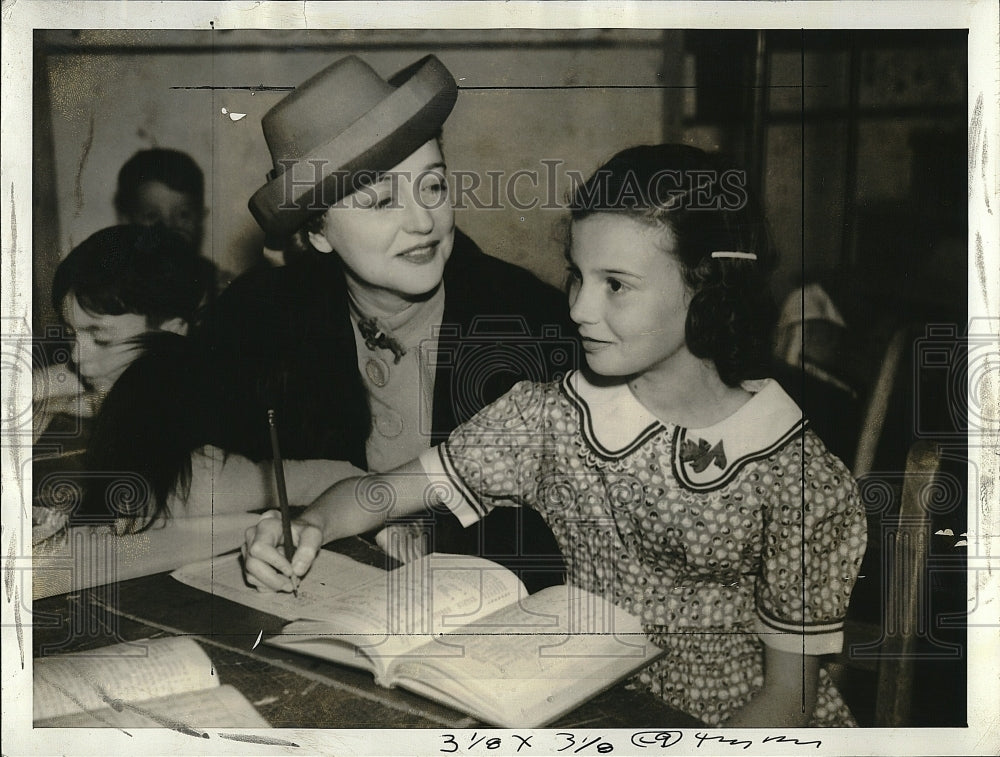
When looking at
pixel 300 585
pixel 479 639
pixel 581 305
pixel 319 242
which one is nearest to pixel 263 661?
pixel 300 585

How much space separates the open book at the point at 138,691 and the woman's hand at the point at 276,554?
0.79 feet

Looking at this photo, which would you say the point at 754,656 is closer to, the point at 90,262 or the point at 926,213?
the point at 926,213

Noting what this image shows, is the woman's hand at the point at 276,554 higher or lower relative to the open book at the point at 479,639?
higher

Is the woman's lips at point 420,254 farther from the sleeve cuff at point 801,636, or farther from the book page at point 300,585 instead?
the sleeve cuff at point 801,636

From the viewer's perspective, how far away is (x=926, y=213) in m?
2.23

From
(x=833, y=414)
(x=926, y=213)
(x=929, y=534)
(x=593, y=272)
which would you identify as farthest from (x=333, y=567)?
(x=926, y=213)

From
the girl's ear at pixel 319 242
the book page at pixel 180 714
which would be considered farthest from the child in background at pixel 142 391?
the book page at pixel 180 714

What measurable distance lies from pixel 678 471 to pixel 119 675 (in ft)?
4.77

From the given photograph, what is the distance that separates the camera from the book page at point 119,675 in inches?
87.4

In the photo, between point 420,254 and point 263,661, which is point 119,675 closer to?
point 263,661

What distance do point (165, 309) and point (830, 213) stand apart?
164 cm

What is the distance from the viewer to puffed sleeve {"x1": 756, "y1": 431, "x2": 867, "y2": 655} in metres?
2.20

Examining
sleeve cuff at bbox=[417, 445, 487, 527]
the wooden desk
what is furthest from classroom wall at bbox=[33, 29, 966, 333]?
the wooden desk

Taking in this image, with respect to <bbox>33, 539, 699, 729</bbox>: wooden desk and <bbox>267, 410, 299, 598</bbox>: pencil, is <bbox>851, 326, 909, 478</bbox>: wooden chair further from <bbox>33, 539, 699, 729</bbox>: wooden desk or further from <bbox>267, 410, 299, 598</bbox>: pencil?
<bbox>267, 410, 299, 598</bbox>: pencil
